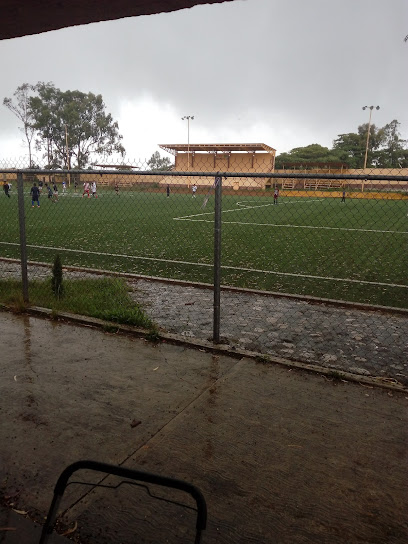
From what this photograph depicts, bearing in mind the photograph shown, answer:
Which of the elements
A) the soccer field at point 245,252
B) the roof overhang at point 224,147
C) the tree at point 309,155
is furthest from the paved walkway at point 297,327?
the tree at point 309,155

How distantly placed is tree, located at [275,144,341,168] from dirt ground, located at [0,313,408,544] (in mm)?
72861

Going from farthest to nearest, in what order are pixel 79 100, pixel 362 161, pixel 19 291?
pixel 79 100 < pixel 362 161 < pixel 19 291

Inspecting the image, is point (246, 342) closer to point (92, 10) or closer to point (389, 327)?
point (389, 327)

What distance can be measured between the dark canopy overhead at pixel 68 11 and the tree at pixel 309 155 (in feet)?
244

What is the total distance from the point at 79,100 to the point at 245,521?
89035 millimetres

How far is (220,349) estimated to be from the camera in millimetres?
4402

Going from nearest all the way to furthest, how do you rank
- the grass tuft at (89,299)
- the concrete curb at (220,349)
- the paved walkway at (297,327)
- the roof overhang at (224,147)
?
the concrete curb at (220,349) < the paved walkway at (297,327) < the grass tuft at (89,299) < the roof overhang at (224,147)

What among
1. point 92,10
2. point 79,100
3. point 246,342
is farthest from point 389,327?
point 79,100

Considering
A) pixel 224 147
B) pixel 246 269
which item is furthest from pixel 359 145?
pixel 246 269

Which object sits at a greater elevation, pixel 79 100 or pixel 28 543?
pixel 79 100

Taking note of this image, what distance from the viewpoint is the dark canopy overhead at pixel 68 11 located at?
5.00 ft

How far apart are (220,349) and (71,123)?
3227 inches

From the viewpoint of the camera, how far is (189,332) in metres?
5.03

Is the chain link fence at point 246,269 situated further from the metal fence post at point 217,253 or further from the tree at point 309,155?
the tree at point 309,155
